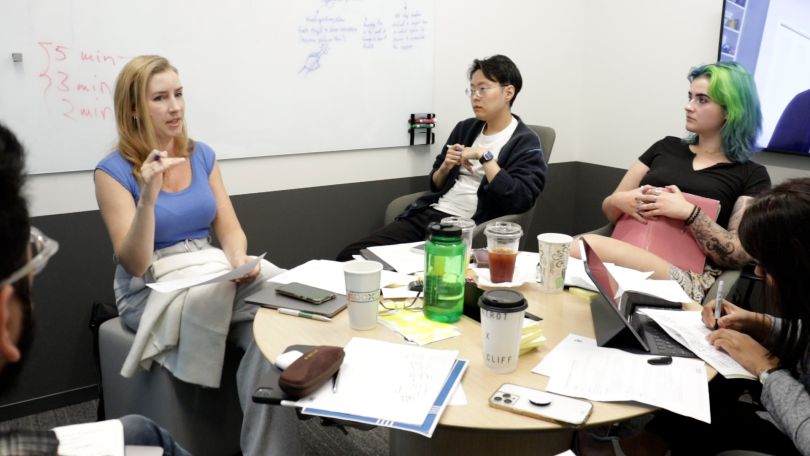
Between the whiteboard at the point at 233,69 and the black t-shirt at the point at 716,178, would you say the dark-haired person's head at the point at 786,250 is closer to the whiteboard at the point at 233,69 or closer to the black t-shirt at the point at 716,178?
the black t-shirt at the point at 716,178

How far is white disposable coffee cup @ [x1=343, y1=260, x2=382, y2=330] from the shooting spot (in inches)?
61.1

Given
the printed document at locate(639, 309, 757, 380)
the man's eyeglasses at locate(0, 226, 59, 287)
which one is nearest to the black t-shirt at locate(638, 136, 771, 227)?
the printed document at locate(639, 309, 757, 380)

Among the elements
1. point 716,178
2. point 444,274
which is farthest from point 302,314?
point 716,178

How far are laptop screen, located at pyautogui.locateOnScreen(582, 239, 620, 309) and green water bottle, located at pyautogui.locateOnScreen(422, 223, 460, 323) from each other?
31cm

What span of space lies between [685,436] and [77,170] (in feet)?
7.67

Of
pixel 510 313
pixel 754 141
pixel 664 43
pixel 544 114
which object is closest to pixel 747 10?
pixel 664 43

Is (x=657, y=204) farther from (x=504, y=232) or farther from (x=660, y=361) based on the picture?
(x=660, y=361)

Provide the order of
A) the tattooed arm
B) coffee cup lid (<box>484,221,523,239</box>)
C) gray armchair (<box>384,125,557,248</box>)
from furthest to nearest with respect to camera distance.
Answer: gray armchair (<box>384,125,557,248</box>) → the tattooed arm → coffee cup lid (<box>484,221,523,239</box>)

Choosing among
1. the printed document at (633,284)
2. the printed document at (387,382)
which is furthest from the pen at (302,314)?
Answer: the printed document at (633,284)

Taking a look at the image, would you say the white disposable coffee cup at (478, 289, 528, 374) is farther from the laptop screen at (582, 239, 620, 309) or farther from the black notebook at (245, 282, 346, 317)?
the black notebook at (245, 282, 346, 317)

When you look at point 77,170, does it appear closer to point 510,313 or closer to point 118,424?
point 118,424

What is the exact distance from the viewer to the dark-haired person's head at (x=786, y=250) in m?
1.42

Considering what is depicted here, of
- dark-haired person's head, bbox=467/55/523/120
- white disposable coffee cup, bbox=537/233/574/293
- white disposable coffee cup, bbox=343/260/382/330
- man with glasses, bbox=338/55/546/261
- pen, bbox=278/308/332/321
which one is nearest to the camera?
white disposable coffee cup, bbox=343/260/382/330

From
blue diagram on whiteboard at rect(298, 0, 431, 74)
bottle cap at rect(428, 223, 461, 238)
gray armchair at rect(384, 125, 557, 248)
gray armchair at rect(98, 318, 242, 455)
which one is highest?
blue diagram on whiteboard at rect(298, 0, 431, 74)
